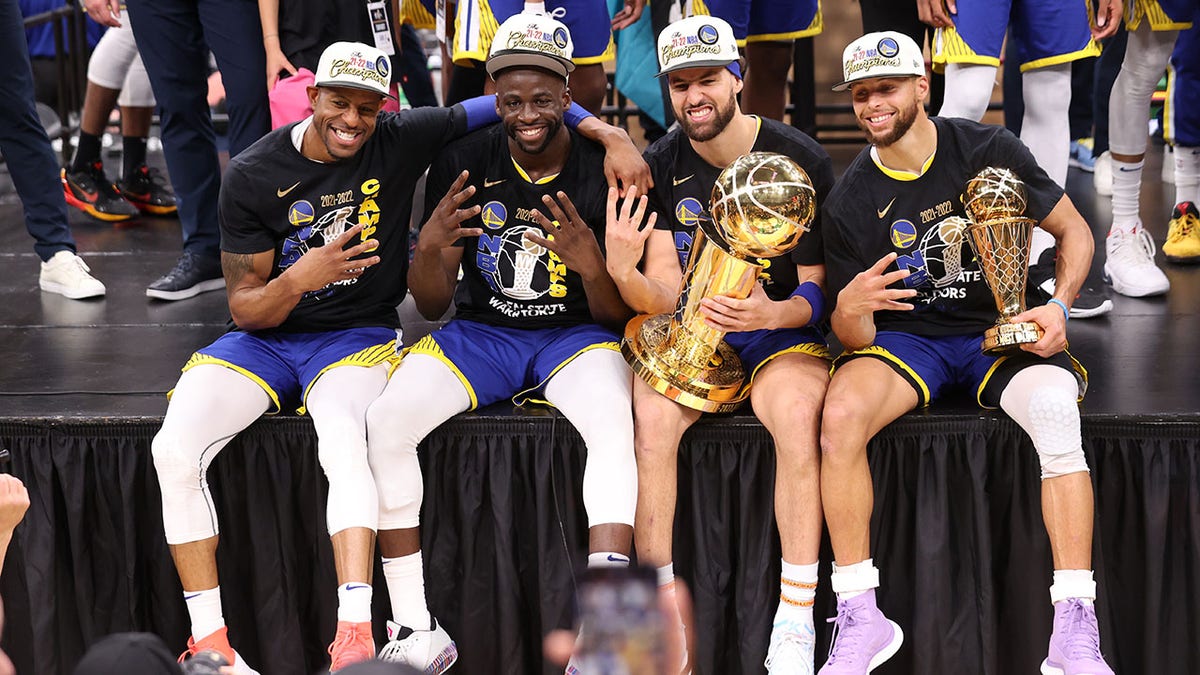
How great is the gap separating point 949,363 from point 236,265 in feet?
5.65

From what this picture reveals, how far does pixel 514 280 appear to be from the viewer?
3549 millimetres

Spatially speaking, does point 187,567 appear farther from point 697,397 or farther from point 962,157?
point 962,157

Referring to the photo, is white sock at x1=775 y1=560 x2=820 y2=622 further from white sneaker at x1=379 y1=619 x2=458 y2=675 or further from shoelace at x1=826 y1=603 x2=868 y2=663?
white sneaker at x1=379 y1=619 x2=458 y2=675

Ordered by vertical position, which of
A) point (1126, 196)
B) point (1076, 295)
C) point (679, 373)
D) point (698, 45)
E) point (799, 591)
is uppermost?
point (698, 45)

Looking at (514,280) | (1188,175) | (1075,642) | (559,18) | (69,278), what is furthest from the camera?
(1188,175)

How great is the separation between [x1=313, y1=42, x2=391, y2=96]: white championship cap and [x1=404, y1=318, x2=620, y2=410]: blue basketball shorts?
63 centimetres

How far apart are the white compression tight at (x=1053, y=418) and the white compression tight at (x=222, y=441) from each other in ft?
4.82

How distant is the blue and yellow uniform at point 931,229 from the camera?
3.27 metres

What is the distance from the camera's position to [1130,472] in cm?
330

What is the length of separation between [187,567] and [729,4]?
248 cm

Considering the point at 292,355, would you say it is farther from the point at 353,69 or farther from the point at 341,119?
the point at 353,69

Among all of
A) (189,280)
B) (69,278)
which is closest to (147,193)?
(69,278)

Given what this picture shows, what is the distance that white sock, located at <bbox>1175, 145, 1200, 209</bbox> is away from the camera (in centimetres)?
473

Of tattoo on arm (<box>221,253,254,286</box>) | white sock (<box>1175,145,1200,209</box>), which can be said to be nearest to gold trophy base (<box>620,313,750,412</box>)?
tattoo on arm (<box>221,253,254,286</box>)
